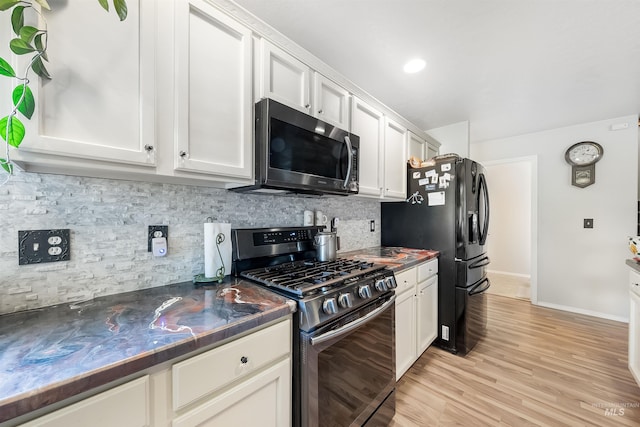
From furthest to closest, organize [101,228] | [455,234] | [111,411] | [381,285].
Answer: [455,234], [381,285], [101,228], [111,411]

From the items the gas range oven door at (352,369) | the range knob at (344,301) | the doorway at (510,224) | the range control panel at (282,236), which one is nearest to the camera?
the gas range oven door at (352,369)

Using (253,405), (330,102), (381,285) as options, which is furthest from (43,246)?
(330,102)

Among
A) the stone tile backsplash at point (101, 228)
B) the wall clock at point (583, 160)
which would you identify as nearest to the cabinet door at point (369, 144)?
the stone tile backsplash at point (101, 228)

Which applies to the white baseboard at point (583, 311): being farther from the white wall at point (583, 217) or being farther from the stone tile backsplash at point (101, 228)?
the stone tile backsplash at point (101, 228)

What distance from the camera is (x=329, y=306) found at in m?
1.06

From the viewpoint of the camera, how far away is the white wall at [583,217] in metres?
2.89

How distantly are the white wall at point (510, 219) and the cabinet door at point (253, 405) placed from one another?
5.41 meters

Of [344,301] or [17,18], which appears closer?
[17,18]

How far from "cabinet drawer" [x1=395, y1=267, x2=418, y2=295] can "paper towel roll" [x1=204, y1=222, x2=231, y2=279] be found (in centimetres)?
110

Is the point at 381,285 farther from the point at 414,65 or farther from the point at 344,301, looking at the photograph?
the point at 414,65

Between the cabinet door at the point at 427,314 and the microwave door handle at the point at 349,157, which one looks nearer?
the microwave door handle at the point at 349,157

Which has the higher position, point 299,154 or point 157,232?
point 299,154

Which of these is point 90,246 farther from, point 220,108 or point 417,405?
point 417,405

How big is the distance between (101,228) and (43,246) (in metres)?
0.17
